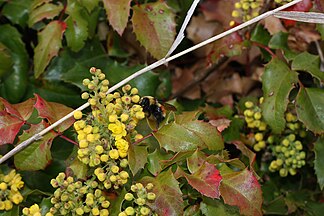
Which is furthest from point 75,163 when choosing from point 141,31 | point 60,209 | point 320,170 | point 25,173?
point 320,170

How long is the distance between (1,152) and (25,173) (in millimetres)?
192

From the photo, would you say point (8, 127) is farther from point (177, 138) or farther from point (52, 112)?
point (177, 138)

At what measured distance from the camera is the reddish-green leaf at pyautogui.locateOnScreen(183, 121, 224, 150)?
5.16ft

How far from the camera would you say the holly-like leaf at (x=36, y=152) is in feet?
5.22

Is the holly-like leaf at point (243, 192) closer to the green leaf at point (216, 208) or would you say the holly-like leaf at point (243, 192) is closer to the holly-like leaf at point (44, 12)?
the green leaf at point (216, 208)

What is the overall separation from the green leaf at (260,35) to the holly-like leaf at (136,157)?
725 millimetres

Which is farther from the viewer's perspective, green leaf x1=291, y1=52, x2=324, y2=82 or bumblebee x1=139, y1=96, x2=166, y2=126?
green leaf x1=291, y1=52, x2=324, y2=82

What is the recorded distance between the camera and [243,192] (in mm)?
1476

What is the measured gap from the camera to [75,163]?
1511mm

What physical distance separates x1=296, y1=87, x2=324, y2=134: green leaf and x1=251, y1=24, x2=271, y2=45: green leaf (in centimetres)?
29

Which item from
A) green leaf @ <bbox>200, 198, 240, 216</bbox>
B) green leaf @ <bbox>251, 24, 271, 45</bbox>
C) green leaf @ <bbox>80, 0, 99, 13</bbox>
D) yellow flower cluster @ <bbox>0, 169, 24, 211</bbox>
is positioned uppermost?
green leaf @ <bbox>80, 0, 99, 13</bbox>

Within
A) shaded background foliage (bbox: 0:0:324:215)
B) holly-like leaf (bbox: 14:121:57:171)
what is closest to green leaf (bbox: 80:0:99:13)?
shaded background foliage (bbox: 0:0:324:215)

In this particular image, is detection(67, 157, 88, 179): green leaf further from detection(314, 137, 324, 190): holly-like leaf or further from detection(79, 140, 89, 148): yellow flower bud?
detection(314, 137, 324, 190): holly-like leaf

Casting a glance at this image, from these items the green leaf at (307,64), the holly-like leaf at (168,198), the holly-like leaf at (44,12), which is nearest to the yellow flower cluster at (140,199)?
the holly-like leaf at (168,198)
